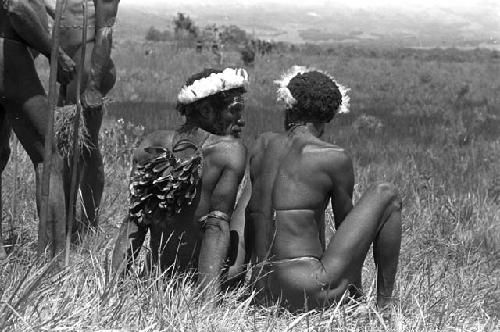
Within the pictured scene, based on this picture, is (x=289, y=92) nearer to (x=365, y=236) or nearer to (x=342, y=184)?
(x=342, y=184)

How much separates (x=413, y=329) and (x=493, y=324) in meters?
0.43

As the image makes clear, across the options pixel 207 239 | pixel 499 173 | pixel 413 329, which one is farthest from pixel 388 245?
pixel 499 173

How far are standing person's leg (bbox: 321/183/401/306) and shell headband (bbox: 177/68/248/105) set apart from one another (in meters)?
0.72

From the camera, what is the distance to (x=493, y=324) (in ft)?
13.5

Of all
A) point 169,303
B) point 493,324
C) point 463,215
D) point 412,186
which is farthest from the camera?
Answer: point 412,186

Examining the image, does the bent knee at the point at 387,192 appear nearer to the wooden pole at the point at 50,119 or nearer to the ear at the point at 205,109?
the ear at the point at 205,109

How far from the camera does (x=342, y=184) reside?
397 cm

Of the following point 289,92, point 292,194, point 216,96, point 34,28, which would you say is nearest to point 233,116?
point 216,96

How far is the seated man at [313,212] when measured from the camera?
13.1ft

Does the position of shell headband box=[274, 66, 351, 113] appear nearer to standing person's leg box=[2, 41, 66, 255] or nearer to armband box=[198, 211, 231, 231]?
armband box=[198, 211, 231, 231]

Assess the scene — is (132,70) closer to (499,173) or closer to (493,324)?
(499,173)

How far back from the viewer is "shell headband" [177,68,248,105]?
4.02 metres

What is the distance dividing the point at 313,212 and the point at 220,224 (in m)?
0.38

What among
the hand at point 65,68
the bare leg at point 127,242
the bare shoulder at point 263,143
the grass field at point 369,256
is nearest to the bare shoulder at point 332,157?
the bare shoulder at point 263,143
